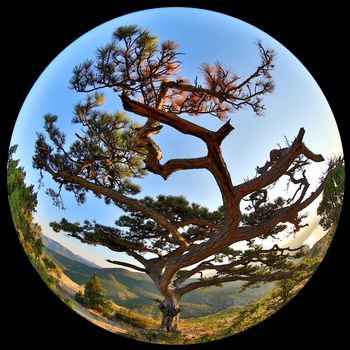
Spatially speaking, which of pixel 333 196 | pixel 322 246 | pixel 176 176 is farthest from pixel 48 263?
pixel 333 196

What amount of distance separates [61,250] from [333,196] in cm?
361

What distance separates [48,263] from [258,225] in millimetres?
2792

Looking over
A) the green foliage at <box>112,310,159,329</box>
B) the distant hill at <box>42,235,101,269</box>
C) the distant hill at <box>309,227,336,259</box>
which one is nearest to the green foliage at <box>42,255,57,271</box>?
the distant hill at <box>42,235,101,269</box>

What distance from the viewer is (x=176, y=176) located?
15.4 ft

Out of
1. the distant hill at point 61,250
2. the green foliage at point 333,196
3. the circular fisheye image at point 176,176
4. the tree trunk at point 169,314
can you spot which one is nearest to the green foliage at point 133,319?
the circular fisheye image at point 176,176

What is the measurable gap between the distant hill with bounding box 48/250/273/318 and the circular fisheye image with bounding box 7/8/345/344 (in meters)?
0.02

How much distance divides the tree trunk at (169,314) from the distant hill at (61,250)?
100 cm

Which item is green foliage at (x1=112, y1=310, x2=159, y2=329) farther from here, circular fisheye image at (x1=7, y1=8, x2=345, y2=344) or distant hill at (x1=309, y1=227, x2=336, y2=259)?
distant hill at (x1=309, y1=227, x2=336, y2=259)

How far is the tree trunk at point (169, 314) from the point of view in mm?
5258

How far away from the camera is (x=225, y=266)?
5477 mm

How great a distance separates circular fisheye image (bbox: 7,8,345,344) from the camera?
15.2 feet

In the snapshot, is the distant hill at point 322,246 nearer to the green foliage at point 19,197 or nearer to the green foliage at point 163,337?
the green foliage at point 163,337

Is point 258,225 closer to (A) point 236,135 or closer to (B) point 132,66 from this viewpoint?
(A) point 236,135

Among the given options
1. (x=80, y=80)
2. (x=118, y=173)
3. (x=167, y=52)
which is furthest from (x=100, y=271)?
(x=167, y=52)
